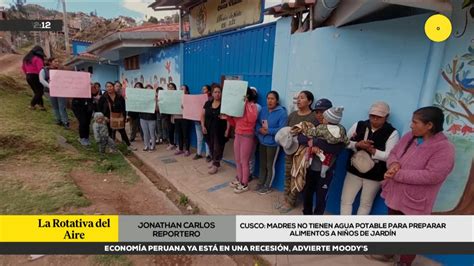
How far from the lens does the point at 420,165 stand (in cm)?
191

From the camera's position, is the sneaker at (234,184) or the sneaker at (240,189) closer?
the sneaker at (240,189)

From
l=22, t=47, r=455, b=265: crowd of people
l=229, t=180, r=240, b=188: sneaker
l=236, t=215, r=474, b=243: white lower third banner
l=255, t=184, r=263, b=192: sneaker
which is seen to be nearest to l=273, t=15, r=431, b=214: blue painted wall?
l=22, t=47, r=455, b=265: crowd of people

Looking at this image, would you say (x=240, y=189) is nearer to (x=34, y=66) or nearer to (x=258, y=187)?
(x=258, y=187)

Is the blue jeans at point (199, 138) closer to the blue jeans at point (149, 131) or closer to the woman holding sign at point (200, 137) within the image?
the woman holding sign at point (200, 137)

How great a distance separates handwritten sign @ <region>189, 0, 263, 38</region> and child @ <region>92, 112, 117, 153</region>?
277 centimetres

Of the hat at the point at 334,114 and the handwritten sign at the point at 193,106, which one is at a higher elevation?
the hat at the point at 334,114

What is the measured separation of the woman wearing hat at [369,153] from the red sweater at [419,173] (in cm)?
16

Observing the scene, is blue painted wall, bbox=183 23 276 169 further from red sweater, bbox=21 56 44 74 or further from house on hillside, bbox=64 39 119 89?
house on hillside, bbox=64 39 119 89

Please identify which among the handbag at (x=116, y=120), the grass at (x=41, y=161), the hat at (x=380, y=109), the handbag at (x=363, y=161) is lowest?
the grass at (x=41, y=161)

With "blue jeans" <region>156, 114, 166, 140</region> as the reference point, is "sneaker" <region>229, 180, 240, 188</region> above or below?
below

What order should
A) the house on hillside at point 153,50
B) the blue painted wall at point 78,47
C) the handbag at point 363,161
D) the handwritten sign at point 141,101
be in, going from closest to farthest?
1. the handbag at point 363,161
2. the handwritten sign at point 141,101
3. the house on hillside at point 153,50
4. the blue painted wall at point 78,47

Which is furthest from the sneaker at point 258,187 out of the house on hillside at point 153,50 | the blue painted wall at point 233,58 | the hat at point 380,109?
the house on hillside at point 153,50

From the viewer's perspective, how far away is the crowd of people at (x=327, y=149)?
6.23 ft

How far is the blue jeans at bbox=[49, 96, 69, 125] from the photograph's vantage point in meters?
5.66
